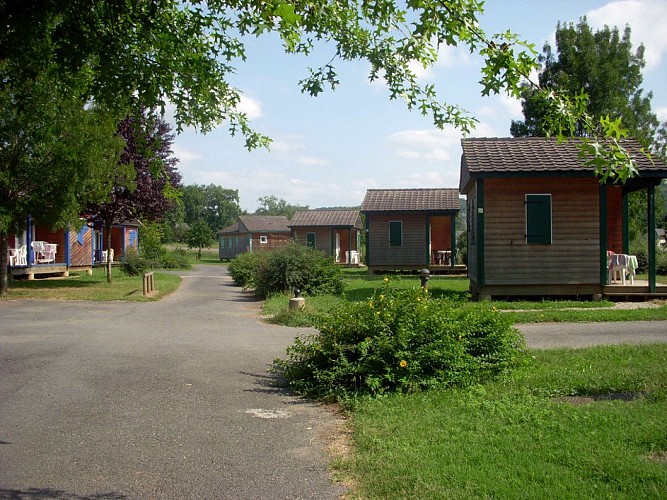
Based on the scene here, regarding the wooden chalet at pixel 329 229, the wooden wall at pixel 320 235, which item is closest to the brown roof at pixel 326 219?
the wooden chalet at pixel 329 229

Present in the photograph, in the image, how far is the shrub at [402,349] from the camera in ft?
24.6

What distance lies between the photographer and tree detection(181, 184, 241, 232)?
4574 inches

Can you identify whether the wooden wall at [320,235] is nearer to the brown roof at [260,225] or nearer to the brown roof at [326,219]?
the brown roof at [326,219]

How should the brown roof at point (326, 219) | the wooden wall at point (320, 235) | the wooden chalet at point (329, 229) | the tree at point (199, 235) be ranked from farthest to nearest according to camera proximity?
the tree at point (199, 235)
the wooden wall at point (320, 235)
the brown roof at point (326, 219)
the wooden chalet at point (329, 229)

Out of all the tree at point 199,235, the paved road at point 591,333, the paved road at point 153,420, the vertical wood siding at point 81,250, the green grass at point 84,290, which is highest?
the tree at point 199,235

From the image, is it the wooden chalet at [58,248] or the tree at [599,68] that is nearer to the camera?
the wooden chalet at [58,248]

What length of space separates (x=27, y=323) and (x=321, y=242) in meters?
33.3

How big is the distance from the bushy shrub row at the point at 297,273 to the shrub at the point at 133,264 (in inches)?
453

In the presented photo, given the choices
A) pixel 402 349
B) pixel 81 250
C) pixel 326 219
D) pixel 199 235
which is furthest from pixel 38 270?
pixel 199 235

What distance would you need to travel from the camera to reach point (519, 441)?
17.5ft

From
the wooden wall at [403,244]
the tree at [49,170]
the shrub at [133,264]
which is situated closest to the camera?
the tree at [49,170]

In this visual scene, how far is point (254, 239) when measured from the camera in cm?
6638

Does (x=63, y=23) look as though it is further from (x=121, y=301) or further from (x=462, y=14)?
(x=121, y=301)

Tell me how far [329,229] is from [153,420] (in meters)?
40.6
